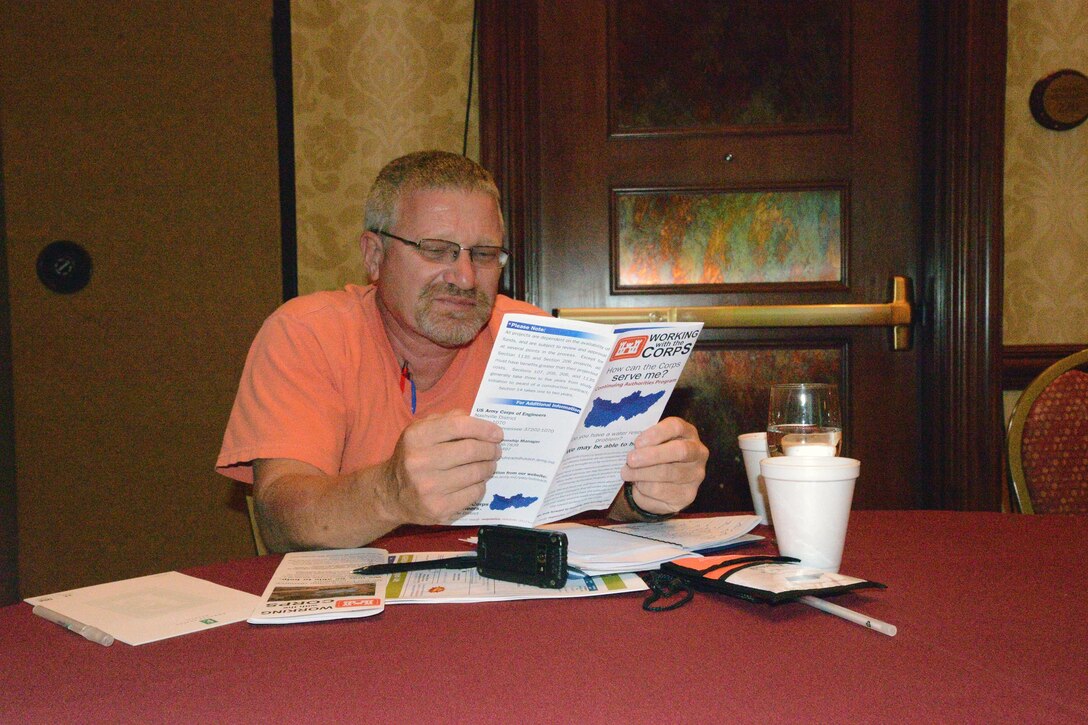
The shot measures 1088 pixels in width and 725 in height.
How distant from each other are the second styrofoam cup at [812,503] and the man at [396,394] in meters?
0.25

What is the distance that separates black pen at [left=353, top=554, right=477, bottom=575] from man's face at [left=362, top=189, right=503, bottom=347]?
2.45ft

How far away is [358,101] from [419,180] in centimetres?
115

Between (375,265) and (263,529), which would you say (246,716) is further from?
(375,265)

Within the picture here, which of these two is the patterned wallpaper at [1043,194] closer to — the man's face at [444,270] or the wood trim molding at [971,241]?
the wood trim molding at [971,241]

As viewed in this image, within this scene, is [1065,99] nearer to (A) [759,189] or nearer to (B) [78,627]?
(A) [759,189]

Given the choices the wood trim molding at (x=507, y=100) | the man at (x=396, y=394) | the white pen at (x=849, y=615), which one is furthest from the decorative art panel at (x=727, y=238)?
the white pen at (x=849, y=615)

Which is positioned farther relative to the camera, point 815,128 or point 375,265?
point 815,128

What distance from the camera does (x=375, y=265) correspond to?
6.13 ft

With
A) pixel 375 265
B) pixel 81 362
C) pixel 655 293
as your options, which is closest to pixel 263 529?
pixel 375 265

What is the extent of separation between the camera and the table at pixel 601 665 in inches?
25.3

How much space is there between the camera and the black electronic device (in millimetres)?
951

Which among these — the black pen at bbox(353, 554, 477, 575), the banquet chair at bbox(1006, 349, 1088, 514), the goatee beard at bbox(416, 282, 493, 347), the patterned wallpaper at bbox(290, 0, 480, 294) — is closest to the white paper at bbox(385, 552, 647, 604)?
the black pen at bbox(353, 554, 477, 575)

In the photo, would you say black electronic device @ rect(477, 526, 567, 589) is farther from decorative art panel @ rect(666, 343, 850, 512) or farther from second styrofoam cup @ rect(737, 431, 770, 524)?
decorative art panel @ rect(666, 343, 850, 512)

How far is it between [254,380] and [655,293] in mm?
1444
